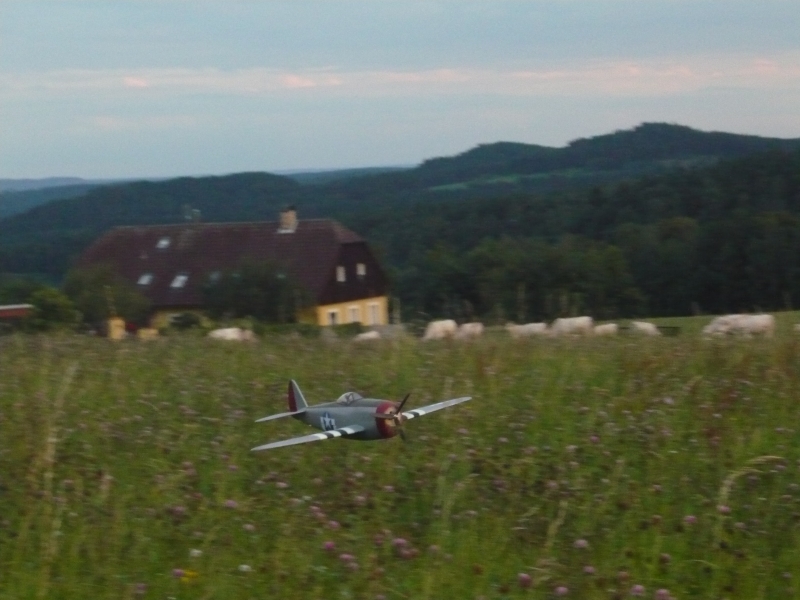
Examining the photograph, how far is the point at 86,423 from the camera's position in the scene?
179 inches

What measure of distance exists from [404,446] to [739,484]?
1309 mm

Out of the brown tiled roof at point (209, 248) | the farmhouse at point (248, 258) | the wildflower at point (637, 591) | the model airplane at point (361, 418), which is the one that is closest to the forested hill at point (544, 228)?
the farmhouse at point (248, 258)

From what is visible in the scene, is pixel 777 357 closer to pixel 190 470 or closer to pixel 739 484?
pixel 739 484

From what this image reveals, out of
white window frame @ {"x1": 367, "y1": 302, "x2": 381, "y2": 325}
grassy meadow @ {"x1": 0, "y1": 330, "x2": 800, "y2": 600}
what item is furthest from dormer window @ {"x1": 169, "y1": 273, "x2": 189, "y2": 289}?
grassy meadow @ {"x1": 0, "y1": 330, "x2": 800, "y2": 600}

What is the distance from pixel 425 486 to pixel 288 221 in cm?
3479

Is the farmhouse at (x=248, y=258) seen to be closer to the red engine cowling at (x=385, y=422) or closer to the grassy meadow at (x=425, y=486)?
the grassy meadow at (x=425, y=486)

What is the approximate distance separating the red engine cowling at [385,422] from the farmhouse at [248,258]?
24234mm

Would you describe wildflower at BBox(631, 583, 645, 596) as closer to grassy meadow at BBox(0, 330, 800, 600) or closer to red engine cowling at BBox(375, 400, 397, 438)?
grassy meadow at BBox(0, 330, 800, 600)

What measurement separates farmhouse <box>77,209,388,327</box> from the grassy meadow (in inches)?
897

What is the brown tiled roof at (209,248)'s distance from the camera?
33406 mm

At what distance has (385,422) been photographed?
3.51 meters

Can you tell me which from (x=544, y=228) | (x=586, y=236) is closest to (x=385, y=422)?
(x=586, y=236)

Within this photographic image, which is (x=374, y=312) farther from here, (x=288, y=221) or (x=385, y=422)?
(x=385, y=422)

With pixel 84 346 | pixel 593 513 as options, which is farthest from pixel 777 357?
pixel 84 346
